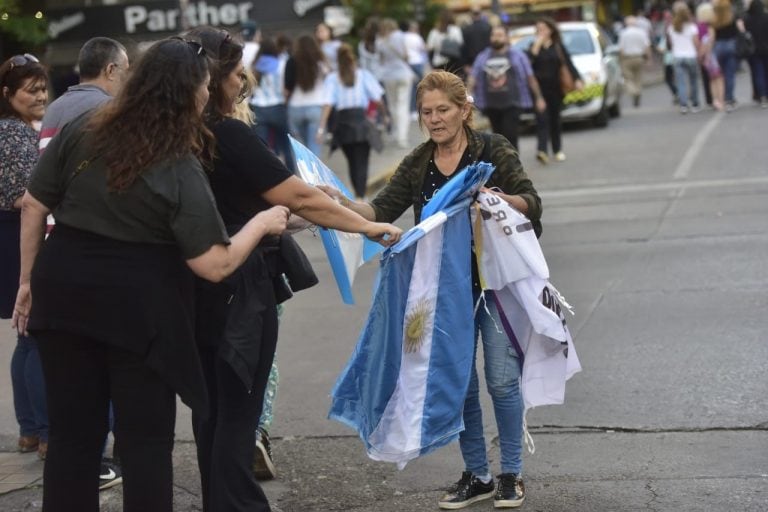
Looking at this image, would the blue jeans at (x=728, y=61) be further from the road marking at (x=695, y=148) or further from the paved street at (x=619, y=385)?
the paved street at (x=619, y=385)

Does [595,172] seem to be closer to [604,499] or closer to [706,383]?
[706,383]

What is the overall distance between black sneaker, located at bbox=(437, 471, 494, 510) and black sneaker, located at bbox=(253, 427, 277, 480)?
33.2 inches

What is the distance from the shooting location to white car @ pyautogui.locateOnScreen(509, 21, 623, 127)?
20.8 metres

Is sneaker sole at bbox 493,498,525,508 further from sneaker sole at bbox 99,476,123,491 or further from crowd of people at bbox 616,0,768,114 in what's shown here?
crowd of people at bbox 616,0,768,114

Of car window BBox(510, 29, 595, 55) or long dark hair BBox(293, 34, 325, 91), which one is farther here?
car window BBox(510, 29, 595, 55)

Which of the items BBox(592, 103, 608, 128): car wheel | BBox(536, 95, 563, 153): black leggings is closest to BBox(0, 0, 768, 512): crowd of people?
BBox(536, 95, 563, 153): black leggings

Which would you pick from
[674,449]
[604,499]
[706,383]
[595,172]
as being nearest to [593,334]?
[706,383]

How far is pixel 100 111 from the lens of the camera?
389cm

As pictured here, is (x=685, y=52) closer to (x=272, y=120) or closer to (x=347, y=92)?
(x=272, y=120)

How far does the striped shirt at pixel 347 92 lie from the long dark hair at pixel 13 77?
7948 millimetres

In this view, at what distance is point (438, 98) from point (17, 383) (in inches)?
98.7

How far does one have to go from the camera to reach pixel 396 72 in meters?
19.1

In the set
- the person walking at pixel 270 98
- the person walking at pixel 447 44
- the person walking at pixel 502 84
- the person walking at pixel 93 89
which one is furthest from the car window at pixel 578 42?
the person walking at pixel 93 89

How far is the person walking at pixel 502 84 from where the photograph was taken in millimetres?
14594
